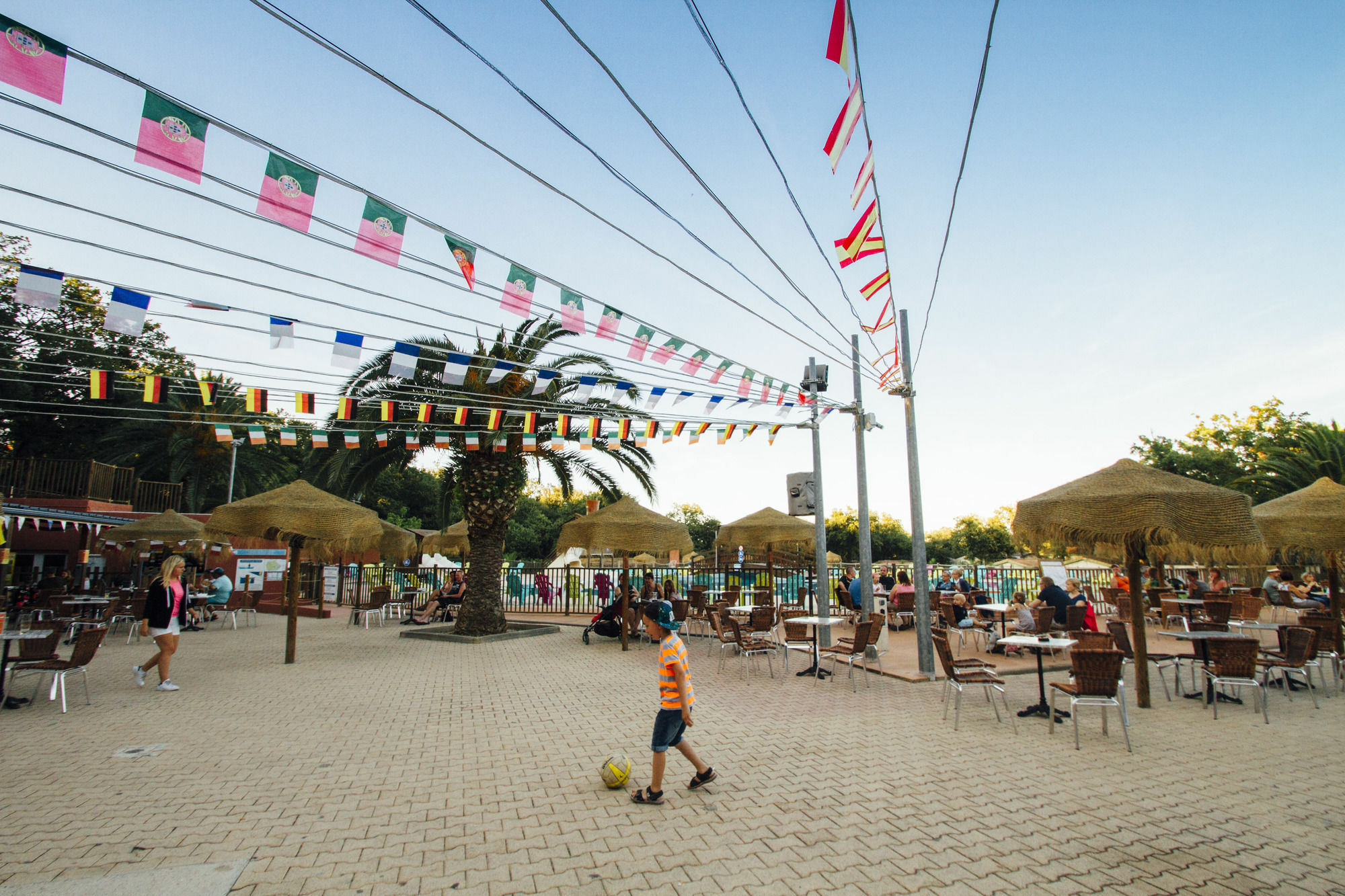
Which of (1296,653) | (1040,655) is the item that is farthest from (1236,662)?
(1040,655)

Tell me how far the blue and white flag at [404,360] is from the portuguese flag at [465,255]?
8.65ft

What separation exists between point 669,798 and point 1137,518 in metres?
5.53

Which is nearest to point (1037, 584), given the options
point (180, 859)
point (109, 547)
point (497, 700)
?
point (497, 700)

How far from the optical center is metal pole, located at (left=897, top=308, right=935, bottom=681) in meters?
9.81

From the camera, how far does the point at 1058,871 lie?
12.5 feet

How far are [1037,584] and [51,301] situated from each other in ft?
78.1

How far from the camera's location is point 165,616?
902cm

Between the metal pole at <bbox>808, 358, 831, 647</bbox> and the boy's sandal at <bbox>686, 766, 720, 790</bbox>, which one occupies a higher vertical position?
the metal pole at <bbox>808, 358, 831, 647</bbox>

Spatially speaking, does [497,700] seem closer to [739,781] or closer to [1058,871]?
[739,781]

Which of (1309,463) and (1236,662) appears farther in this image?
(1309,463)

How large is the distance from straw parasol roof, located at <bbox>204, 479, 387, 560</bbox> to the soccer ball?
273 inches

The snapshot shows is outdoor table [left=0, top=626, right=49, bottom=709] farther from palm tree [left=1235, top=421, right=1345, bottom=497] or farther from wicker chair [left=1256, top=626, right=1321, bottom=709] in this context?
palm tree [left=1235, top=421, right=1345, bottom=497]

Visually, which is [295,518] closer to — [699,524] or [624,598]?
[624,598]

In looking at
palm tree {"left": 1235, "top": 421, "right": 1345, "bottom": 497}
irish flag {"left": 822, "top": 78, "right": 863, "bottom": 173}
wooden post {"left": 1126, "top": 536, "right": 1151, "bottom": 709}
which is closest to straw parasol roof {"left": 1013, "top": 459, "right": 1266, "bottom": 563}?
wooden post {"left": 1126, "top": 536, "right": 1151, "bottom": 709}
